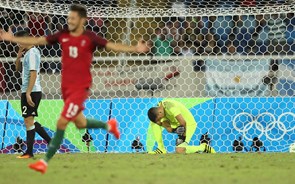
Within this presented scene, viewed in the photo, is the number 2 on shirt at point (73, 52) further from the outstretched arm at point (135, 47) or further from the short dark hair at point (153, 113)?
the short dark hair at point (153, 113)

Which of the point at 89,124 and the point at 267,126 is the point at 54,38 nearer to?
the point at 89,124

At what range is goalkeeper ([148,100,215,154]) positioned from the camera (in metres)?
10.9

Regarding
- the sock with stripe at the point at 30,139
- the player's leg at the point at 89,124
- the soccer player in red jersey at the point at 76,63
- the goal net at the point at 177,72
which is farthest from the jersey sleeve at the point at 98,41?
the goal net at the point at 177,72

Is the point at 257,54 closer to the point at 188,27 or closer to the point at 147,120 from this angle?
the point at 188,27

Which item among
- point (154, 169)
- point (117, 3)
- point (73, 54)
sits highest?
point (117, 3)

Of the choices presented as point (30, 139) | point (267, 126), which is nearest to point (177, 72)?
point (267, 126)

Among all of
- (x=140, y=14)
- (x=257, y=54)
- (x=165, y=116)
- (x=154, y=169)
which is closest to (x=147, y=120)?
(x=165, y=116)

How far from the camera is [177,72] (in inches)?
490

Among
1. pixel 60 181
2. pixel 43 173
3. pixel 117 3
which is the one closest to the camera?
pixel 60 181

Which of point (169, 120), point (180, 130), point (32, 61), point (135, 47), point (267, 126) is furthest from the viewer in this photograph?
point (267, 126)

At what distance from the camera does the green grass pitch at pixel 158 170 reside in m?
6.40

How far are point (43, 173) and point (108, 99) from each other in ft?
16.7

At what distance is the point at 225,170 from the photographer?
289 inches

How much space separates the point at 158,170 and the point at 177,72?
5.24 m
